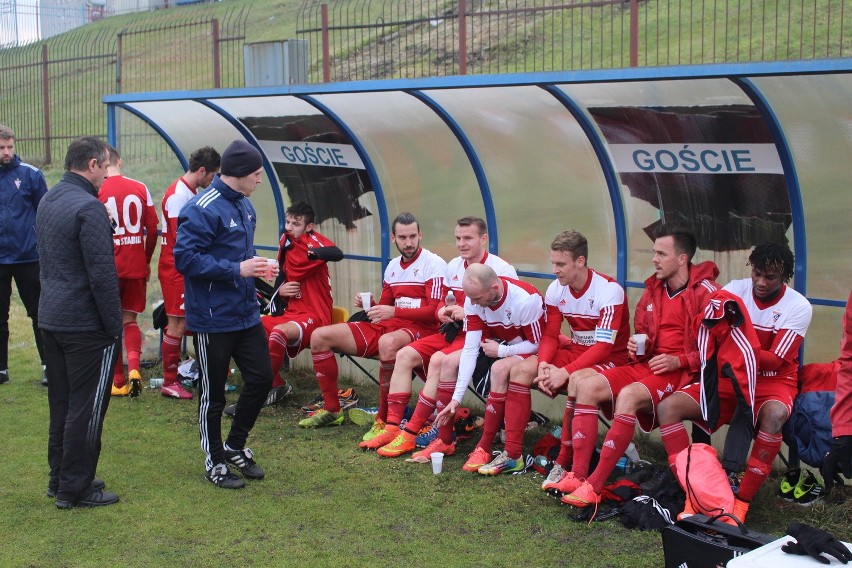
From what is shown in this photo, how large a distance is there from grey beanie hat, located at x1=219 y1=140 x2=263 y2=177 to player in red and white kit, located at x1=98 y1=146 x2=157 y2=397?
2.39 m

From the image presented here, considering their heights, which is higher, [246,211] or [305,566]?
[246,211]

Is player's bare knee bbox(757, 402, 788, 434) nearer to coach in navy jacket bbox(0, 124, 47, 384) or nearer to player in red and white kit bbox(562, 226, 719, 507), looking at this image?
player in red and white kit bbox(562, 226, 719, 507)

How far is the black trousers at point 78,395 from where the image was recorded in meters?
4.57

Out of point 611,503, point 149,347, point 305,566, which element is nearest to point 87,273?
point 305,566

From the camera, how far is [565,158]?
239 inches

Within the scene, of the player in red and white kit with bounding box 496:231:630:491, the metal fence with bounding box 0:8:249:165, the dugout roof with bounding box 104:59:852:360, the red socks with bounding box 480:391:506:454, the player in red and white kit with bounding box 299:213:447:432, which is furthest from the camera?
the metal fence with bounding box 0:8:249:165

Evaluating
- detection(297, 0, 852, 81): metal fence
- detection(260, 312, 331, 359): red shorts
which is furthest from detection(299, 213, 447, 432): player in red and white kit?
detection(297, 0, 852, 81): metal fence

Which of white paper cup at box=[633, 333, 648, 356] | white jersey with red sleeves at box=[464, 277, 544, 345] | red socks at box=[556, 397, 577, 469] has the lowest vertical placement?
red socks at box=[556, 397, 577, 469]

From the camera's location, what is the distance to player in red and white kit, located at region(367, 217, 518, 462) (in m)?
5.68

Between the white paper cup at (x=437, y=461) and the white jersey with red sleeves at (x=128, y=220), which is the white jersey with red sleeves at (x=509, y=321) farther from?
the white jersey with red sleeves at (x=128, y=220)

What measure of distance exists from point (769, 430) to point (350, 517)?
2.08m

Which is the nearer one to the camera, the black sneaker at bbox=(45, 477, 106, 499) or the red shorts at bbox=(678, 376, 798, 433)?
the red shorts at bbox=(678, 376, 798, 433)

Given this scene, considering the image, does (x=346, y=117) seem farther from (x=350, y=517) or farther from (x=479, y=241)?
(x=350, y=517)

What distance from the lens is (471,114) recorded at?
6289 millimetres
